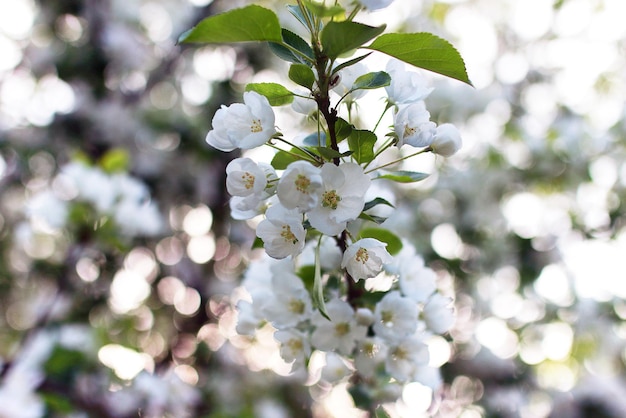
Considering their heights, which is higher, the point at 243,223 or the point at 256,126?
the point at 256,126

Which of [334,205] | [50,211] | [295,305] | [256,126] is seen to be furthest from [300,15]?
[50,211]

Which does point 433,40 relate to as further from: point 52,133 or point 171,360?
point 52,133

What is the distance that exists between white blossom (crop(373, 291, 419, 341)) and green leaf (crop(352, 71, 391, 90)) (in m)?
0.30

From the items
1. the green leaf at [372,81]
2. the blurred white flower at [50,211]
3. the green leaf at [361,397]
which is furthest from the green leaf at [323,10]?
the blurred white flower at [50,211]

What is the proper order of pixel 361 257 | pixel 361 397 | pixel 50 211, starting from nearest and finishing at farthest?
pixel 361 257 < pixel 361 397 < pixel 50 211

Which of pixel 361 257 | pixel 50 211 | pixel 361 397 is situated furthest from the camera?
pixel 50 211

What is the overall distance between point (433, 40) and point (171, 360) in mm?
2132

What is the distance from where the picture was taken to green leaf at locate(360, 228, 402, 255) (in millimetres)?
823

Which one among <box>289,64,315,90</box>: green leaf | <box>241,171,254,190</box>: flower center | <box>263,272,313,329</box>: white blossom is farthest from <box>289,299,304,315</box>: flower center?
<box>289,64,315,90</box>: green leaf

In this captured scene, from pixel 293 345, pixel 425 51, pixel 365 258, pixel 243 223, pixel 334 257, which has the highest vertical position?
pixel 425 51

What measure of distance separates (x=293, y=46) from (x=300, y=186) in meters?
0.19

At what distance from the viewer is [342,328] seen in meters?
0.79

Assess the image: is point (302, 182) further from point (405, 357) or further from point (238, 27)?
point (405, 357)

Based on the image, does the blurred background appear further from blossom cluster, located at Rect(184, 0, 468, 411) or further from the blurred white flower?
blossom cluster, located at Rect(184, 0, 468, 411)
